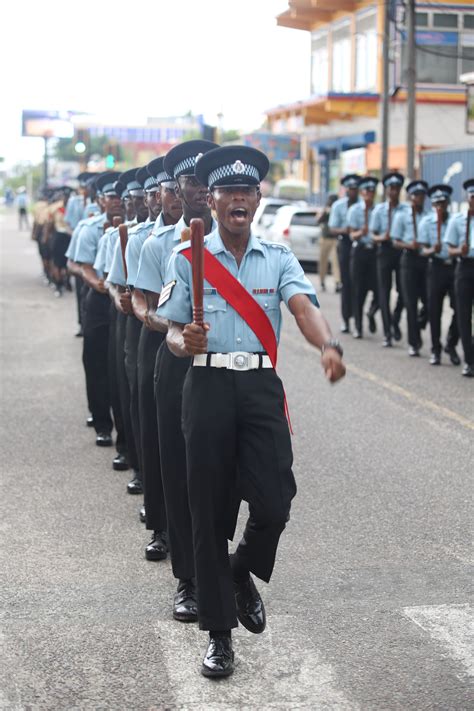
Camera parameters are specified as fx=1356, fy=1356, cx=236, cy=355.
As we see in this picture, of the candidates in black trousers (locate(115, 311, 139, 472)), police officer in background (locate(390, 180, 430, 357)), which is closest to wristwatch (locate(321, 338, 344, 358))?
black trousers (locate(115, 311, 139, 472))

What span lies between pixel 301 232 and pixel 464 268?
54.9 ft

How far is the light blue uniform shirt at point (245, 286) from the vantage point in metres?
5.14

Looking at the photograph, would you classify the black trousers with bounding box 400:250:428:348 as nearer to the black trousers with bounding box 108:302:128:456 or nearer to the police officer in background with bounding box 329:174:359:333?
the police officer in background with bounding box 329:174:359:333

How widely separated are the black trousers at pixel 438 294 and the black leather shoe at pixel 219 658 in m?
9.98

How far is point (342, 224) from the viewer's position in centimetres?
1836

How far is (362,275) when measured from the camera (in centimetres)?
1766

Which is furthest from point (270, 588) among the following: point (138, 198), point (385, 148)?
point (385, 148)

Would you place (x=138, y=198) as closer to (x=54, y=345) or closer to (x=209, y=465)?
(x=209, y=465)

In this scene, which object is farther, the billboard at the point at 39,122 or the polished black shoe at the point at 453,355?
the billboard at the point at 39,122

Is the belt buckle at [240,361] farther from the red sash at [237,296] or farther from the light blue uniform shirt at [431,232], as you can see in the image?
the light blue uniform shirt at [431,232]

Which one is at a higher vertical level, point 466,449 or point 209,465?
point 209,465

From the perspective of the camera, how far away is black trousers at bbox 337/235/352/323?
17.8 metres

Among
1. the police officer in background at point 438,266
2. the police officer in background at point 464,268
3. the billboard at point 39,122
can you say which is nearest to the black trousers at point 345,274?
the police officer in background at point 438,266

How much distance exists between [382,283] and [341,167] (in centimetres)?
2959
